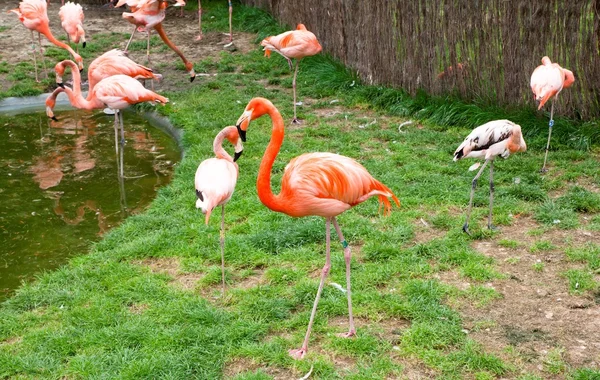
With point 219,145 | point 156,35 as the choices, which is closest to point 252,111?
point 219,145

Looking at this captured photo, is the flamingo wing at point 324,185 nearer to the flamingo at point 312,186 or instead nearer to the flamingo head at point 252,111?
the flamingo at point 312,186

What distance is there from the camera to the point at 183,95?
9406mm

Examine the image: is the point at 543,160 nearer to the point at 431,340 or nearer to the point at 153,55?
the point at 431,340

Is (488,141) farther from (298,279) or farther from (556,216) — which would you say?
(298,279)

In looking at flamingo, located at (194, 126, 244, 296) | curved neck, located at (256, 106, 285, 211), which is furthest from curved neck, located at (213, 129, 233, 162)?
curved neck, located at (256, 106, 285, 211)

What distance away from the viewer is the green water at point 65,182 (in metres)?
5.91

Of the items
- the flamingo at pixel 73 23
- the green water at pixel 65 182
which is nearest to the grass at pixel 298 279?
the green water at pixel 65 182

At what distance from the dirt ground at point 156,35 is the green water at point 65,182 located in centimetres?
149

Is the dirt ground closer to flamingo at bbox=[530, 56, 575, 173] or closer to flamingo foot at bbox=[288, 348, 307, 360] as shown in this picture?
flamingo at bbox=[530, 56, 575, 173]

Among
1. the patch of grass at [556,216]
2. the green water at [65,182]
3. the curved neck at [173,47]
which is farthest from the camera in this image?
the curved neck at [173,47]

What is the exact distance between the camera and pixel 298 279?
5004 mm

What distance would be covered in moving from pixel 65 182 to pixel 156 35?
5.63 meters

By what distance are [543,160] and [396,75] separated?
8.41 ft

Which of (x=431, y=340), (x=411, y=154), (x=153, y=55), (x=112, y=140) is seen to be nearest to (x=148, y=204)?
(x=112, y=140)
